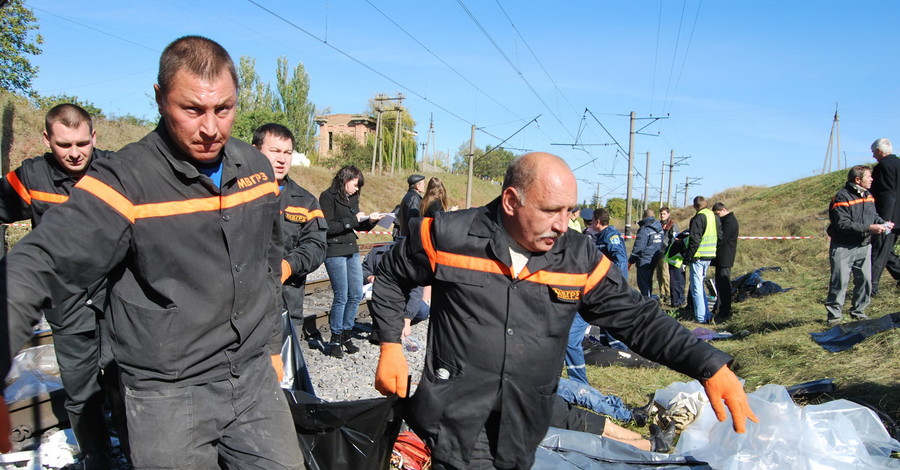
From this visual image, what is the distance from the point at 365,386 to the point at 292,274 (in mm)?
2135

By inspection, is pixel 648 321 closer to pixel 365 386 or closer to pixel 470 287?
pixel 470 287

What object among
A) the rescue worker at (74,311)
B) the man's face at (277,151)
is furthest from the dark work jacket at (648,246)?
the rescue worker at (74,311)

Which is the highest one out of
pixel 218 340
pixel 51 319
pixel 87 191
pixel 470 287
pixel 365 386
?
pixel 87 191

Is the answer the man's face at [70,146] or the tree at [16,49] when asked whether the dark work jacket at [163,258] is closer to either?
the man's face at [70,146]

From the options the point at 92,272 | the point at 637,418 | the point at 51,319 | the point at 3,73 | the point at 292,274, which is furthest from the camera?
the point at 3,73

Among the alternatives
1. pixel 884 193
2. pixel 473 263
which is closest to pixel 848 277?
pixel 884 193

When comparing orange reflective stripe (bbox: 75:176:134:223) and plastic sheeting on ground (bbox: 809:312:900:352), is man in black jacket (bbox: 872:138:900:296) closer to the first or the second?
plastic sheeting on ground (bbox: 809:312:900:352)

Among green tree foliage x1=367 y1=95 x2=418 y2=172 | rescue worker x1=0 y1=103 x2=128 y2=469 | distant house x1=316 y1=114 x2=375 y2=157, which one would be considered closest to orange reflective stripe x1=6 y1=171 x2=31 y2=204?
rescue worker x1=0 y1=103 x2=128 y2=469

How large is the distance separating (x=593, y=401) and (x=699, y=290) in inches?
227

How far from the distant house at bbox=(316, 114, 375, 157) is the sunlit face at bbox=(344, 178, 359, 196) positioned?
68866 millimetres

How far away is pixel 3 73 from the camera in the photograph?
24906 millimetres

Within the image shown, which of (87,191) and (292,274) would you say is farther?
(292,274)

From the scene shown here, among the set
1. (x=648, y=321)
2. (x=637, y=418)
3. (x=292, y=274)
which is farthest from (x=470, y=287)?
(x=637, y=418)

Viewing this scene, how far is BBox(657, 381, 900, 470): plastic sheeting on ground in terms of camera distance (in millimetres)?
3727
